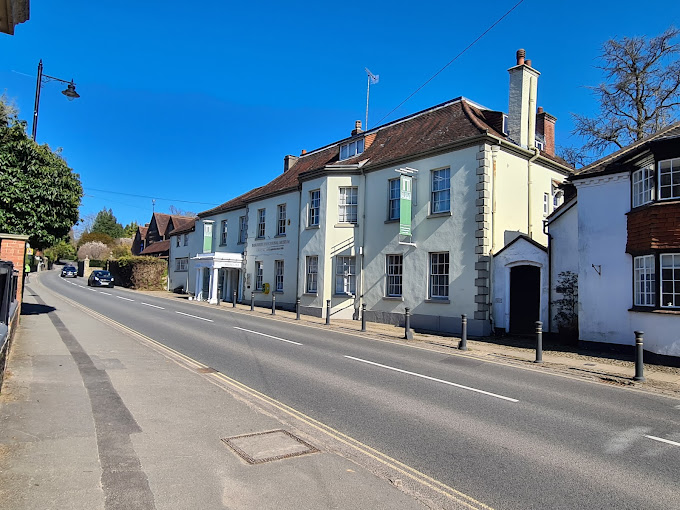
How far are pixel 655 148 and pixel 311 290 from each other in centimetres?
1624

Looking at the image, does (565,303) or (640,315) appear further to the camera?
(565,303)

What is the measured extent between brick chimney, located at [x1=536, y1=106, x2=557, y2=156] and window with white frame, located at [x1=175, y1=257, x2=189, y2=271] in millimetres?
30107

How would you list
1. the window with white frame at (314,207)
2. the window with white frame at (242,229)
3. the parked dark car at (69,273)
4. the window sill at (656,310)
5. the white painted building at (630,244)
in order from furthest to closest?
the parked dark car at (69,273), the window with white frame at (242,229), the window with white frame at (314,207), the white painted building at (630,244), the window sill at (656,310)

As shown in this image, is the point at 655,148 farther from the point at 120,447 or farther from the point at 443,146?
the point at 120,447

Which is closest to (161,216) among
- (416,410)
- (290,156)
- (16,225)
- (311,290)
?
(290,156)

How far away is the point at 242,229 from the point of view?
33781mm

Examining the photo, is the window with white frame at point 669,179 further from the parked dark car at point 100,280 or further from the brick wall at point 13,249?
the parked dark car at point 100,280

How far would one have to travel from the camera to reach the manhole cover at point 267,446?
4964 mm

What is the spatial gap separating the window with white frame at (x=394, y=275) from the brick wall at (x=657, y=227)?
9.42 m

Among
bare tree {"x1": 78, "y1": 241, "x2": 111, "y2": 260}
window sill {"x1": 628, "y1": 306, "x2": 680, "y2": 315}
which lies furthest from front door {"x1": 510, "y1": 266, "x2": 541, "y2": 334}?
bare tree {"x1": 78, "y1": 241, "x2": 111, "y2": 260}

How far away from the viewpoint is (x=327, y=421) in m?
6.32

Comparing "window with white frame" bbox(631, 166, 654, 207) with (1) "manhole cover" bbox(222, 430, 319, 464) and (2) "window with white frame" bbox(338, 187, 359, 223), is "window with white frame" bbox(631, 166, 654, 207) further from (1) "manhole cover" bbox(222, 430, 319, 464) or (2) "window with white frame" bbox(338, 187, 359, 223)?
(2) "window with white frame" bbox(338, 187, 359, 223)

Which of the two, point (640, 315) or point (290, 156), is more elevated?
point (290, 156)

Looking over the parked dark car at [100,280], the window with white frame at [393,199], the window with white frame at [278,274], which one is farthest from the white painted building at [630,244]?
the parked dark car at [100,280]
